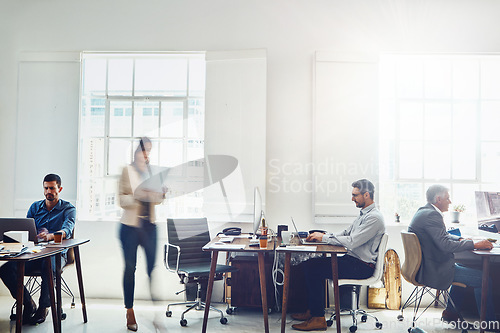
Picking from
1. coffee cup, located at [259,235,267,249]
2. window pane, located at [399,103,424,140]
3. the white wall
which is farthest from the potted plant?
coffee cup, located at [259,235,267,249]

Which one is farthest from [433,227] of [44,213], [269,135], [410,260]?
[44,213]

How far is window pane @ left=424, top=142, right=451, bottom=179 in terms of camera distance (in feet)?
18.6

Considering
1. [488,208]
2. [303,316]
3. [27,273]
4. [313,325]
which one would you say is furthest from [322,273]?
[27,273]

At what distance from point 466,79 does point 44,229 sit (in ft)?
17.9

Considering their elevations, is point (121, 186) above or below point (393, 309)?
above

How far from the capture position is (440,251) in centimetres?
409

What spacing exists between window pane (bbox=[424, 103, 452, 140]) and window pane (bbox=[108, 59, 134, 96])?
158 inches

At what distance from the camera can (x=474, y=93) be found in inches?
224

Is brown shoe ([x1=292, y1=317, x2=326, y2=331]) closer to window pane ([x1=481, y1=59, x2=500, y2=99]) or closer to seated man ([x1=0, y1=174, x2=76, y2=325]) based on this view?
seated man ([x1=0, y1=174, x2=76, y2=325])

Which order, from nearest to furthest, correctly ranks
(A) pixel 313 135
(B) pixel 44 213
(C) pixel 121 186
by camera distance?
(C) pixel 121 186
(B) pixel 44 213
(A) pixel 313 135

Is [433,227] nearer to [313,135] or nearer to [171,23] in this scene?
[313,135]

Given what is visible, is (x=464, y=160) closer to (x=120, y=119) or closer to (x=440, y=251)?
(x=440, y=251)

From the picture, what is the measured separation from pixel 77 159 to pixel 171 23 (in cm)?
214

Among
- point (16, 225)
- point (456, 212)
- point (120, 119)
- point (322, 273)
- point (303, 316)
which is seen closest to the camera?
point (16, 225)
